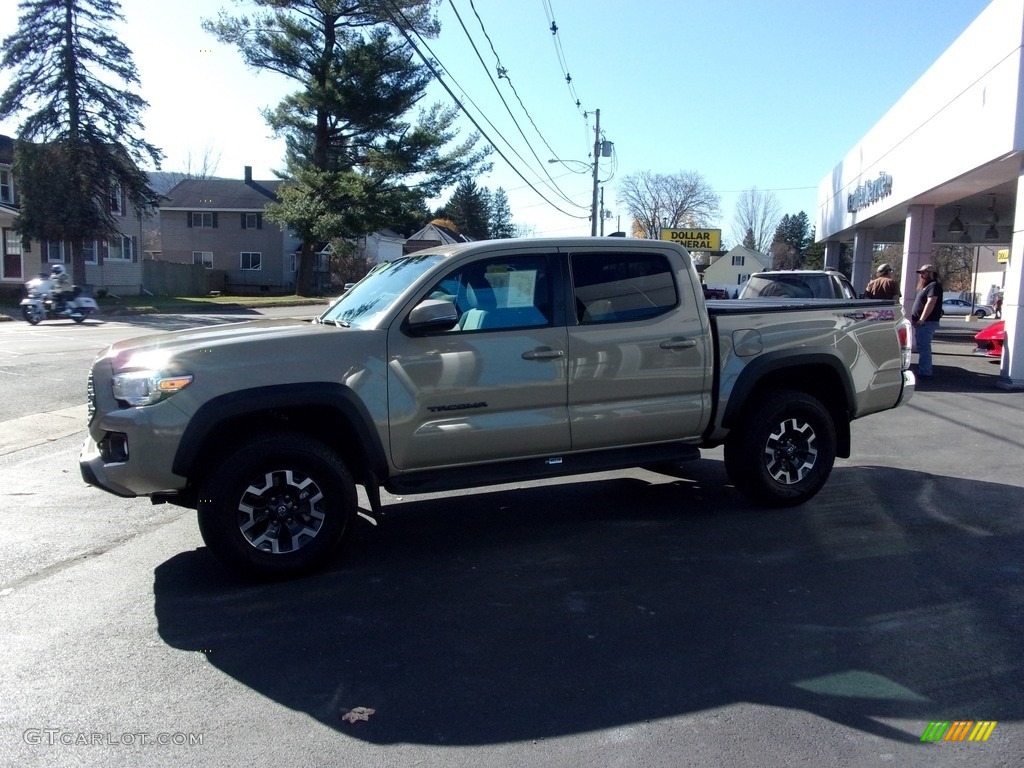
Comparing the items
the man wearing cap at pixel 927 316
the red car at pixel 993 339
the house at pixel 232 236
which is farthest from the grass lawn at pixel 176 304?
the red car at pixel 993 339

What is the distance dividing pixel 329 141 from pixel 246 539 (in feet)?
127

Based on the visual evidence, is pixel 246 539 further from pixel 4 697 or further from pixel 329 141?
pixel 329 141

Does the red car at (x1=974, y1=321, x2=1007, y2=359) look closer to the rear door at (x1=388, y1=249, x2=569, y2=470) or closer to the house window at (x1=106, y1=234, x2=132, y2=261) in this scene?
the rear door at (x1=388, y1=249, x2=569, y2=470)

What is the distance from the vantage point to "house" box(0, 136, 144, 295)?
37031 mm

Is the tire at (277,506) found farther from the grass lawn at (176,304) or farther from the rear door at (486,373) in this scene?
the grass lawn at (176,304)

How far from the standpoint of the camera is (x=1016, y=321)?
43.4ft

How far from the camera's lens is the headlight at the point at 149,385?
4789 millimetres

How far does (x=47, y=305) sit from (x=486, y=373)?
24.8 metres

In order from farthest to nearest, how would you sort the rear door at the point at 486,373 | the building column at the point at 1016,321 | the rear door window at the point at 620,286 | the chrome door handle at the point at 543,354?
the building column at the point at 1016,321, the rear door window at the point at 620,286, the chrome door handle at the point at 543,354, the rear door at the point at 486,373

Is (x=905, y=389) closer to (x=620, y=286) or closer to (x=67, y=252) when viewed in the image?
(x=620, y=286)

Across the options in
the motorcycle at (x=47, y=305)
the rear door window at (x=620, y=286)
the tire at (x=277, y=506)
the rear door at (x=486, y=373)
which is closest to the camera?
the tire at (x=277, y=506)

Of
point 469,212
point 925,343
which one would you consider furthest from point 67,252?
point 469,212

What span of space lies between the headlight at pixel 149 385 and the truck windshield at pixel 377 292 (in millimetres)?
1180

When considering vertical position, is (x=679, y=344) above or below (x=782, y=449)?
above
